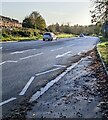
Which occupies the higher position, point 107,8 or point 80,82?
point 107,8

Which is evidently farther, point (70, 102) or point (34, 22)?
A: point (34, 22)

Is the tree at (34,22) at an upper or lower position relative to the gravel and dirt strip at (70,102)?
upper

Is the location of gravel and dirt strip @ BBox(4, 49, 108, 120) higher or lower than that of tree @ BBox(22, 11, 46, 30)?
lower

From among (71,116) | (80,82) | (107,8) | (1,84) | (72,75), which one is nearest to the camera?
(71,116)

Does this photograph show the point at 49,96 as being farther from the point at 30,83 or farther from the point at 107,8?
the point at 107,8

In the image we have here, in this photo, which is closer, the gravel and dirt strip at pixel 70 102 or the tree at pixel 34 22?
the gravel and dirt strip at pixel 70 102

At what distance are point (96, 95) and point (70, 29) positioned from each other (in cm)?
16667

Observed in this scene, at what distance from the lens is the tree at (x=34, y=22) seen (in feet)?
311

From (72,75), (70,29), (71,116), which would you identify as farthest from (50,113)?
(70,29)

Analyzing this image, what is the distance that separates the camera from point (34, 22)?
99812 millimetres

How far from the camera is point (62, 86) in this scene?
412 inches

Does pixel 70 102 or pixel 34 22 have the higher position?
pixel 34 22

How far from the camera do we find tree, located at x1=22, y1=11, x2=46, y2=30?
94938 millimetres

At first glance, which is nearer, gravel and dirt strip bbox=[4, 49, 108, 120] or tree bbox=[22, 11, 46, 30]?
gravel and dirt strip bbox=[4, 49, 108, 120]
